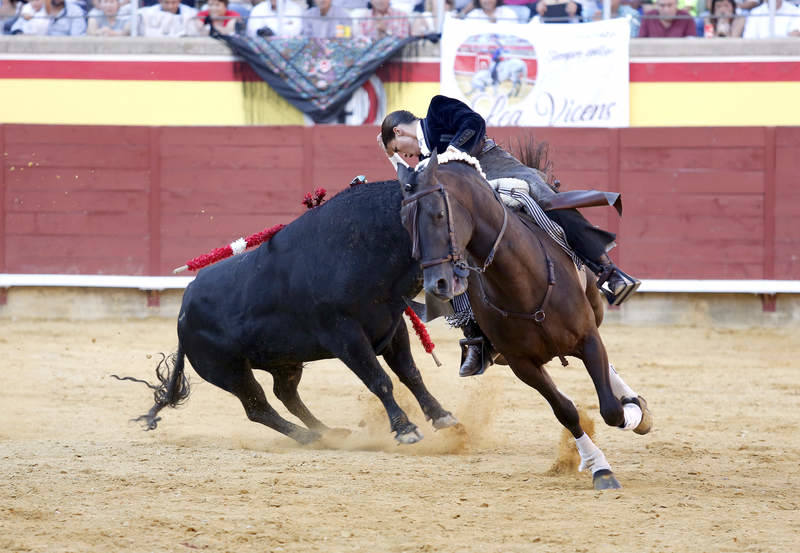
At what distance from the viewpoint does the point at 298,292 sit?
571 centimetres

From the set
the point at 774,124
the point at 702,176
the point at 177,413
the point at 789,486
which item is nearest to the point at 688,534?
the point at 789,486

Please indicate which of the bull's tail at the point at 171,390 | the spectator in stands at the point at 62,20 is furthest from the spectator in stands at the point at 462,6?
the bull's tail at the point at 171,390

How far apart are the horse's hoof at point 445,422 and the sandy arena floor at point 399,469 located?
10cm

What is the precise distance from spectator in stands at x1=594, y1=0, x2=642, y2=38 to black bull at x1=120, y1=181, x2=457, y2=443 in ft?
21.8

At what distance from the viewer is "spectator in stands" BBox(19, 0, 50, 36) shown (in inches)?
478

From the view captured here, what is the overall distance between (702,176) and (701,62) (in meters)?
1.24

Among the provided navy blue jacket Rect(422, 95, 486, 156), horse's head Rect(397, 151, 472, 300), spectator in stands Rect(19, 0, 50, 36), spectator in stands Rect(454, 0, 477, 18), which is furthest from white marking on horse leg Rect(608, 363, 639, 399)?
spectator in stands Rect(19, 0, 50, 36)

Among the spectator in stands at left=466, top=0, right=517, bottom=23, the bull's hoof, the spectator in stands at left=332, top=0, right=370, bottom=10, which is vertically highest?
the spectator in stands at left=332, top=0, right=370, bottom=10

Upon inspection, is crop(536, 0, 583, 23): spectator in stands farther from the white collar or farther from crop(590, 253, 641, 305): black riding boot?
crop(590, 253, 641, 305): black riding boot

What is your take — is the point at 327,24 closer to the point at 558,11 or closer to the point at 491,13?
the point at 491,13

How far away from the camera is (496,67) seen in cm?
1134

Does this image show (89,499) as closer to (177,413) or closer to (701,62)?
(177,413)

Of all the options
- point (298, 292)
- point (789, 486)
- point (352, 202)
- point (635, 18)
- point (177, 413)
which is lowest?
point (177, 413)

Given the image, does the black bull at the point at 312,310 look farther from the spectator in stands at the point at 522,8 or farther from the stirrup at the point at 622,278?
the spectator in stands at the point at 522,8
